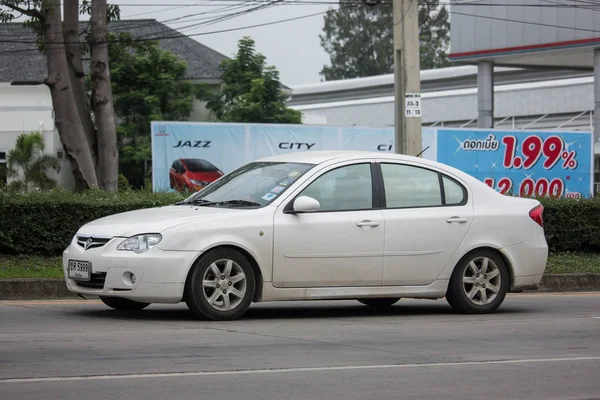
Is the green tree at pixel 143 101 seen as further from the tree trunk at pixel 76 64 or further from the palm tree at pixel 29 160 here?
the tree trunk at pixel 76 64

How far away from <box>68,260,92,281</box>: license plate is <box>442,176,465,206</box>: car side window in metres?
3.58

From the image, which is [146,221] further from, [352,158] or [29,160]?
[29,160]

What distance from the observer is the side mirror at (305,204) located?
32.3ft

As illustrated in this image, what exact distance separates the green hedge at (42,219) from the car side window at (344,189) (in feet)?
17.3

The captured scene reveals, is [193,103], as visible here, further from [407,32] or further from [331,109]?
[407,32]

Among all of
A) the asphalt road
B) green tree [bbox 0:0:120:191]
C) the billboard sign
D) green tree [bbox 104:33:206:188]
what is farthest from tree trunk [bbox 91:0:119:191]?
green tree [bbox 104:33:206:188]

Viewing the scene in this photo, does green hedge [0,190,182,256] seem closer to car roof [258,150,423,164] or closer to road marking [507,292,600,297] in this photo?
car roof [258,150,423,164]

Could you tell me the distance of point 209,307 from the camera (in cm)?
966

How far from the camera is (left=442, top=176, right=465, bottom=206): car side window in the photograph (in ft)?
35.8

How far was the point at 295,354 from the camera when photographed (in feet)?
26.5

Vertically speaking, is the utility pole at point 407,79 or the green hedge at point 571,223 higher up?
the utility pole at point 407,79

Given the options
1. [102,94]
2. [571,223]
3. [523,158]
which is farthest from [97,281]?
[523,158]

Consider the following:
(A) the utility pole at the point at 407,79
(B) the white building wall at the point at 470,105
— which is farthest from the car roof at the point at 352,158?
(B) the white building wall at the point at 470,105

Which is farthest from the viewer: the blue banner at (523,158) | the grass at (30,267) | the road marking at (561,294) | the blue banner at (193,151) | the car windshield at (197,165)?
the blue banner at (523,158)
